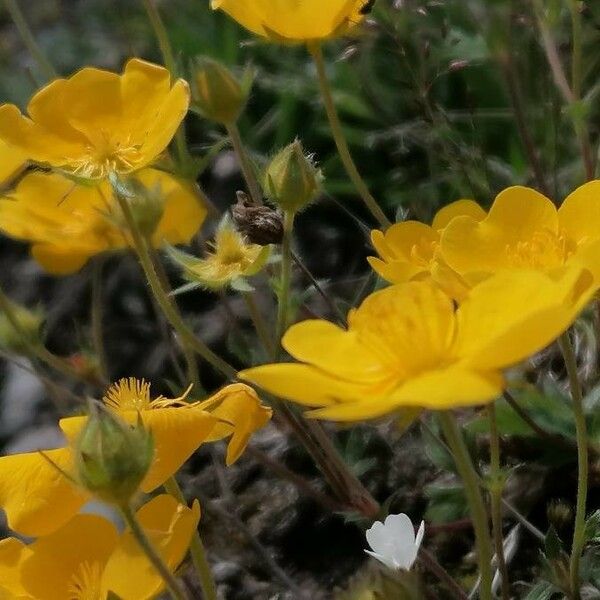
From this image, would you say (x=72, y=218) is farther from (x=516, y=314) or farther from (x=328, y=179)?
(x=516, y=314)

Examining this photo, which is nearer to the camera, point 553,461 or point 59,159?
point 59,159

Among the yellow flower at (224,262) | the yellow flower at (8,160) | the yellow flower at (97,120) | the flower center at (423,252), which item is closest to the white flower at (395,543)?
the flower center at (423,252)

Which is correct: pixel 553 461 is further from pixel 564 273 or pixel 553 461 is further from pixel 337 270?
pixel 337 270

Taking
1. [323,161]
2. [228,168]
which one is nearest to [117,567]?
[323,161]

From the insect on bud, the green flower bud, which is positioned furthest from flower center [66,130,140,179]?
the green flower bud

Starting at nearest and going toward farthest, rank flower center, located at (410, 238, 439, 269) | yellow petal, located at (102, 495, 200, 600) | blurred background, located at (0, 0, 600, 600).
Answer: yellow petal, located at (102, 495, 200, 600), flower center, located at (410, 238, 439, 269), blurred background, located at (0, 0, 600, 600)

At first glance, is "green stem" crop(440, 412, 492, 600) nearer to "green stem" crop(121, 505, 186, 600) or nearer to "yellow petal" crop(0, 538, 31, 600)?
"green stem" crop(121, 505, 186, 600)

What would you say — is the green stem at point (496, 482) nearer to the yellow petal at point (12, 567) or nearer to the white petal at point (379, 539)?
the white petal at point (379, 539)
